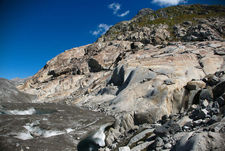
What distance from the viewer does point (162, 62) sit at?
105ft

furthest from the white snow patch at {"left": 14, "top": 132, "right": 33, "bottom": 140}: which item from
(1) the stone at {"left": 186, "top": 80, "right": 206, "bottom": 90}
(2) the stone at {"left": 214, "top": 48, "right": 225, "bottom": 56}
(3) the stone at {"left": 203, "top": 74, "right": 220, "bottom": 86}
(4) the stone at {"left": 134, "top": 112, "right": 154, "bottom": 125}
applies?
(2) the stone at {"left": 214, "top": 48, "right": 225, "bottom": 56}

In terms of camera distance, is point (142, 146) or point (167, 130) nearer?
point (167, 130)

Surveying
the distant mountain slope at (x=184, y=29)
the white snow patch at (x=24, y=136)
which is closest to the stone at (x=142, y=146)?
the white snow patch at (x=24, y=136)

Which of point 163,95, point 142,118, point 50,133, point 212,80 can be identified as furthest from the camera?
point 163,95

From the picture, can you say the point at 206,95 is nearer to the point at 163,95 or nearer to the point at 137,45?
the point at 163,95

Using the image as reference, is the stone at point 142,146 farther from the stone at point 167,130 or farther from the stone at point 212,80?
the stone at point 212,80

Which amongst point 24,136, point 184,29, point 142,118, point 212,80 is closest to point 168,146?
point 142,118

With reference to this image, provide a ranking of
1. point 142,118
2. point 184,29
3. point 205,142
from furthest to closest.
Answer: point 184,29, point 142,118, point 205,142

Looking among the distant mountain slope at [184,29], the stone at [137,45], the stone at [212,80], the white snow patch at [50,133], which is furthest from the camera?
the stone at [137,45]

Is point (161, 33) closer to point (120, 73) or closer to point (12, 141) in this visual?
point (120, 73)

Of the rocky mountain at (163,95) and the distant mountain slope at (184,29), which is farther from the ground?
the distant mountain slope at (184,29)

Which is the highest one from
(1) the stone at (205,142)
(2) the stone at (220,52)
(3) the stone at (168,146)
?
(2) the stone at (220,52)

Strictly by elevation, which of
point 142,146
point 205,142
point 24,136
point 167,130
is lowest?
point 142,146

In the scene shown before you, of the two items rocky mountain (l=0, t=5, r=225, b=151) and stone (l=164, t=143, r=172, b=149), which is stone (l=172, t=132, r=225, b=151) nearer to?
rocky mountain (l=0, t=5, r=225, b=151)
